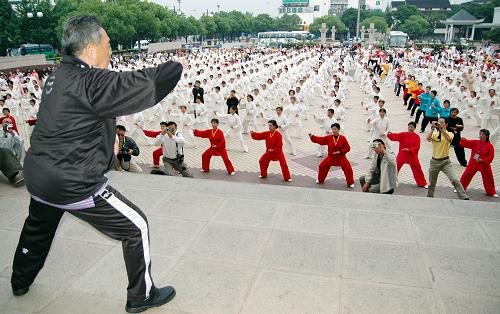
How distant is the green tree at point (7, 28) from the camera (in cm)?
3481

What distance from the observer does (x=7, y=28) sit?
3516 centimetres

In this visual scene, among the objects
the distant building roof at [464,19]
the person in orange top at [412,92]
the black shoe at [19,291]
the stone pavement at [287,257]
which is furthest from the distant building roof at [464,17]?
the black shoe at [19,291]

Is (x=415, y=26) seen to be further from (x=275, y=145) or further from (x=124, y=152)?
(x=124, y=152)

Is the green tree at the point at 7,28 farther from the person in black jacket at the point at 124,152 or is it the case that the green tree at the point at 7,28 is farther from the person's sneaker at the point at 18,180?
the person's sneaker at the point at 18,180

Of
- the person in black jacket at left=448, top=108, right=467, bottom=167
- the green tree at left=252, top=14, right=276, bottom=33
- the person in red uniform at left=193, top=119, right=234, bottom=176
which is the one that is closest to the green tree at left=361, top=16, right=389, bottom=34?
the green tree at left=252, top=14, right=276, bottom=33

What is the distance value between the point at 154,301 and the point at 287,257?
1.09m

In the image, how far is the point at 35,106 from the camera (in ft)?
A: 45.1

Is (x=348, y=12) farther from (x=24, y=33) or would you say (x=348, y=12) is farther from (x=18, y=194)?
(x=18, y=194)

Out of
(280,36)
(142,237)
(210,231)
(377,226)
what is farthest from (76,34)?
(280,36)

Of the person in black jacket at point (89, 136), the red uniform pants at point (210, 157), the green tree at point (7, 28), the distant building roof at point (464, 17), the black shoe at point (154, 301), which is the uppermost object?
the distant building roof at point (464, 17)

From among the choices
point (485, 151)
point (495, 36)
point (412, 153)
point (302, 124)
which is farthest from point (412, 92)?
point (495, 36)

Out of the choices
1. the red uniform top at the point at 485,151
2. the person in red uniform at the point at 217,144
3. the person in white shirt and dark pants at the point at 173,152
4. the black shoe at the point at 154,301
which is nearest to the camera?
the black shoe at the point at 154,301

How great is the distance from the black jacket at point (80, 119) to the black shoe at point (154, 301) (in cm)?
79

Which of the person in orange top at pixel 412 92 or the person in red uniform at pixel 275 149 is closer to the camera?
the person in red uniform at pixel 275 149
